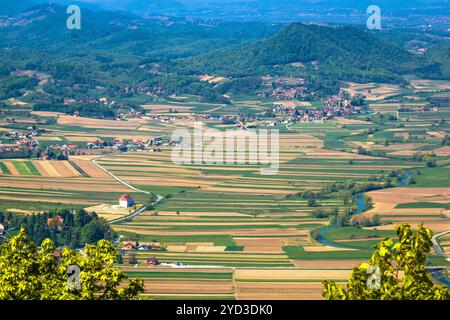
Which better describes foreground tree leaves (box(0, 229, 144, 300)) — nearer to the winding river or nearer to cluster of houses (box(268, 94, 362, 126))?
the winding river

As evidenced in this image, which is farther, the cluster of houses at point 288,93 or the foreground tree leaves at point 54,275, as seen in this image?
the cluster of houses at point 288,93

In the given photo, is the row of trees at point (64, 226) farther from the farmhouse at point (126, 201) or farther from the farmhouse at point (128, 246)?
the farmhouse at point (126, 201)

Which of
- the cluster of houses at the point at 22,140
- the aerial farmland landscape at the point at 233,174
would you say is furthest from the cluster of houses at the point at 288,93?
the cluster of houses at the point at 22,140

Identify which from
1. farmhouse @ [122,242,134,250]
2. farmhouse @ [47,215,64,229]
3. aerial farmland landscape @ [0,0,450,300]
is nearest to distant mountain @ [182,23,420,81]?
aerial farmland landscape @ [0,0,450,300]

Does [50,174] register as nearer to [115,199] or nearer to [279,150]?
[115,199]
